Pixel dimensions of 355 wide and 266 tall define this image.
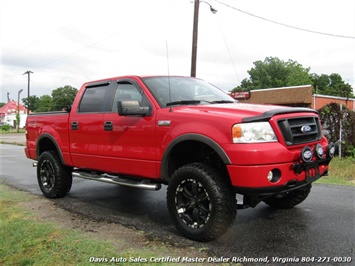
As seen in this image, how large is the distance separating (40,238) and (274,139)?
9.27 feet

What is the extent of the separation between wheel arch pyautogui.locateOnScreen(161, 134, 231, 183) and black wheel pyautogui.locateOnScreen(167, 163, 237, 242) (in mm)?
238

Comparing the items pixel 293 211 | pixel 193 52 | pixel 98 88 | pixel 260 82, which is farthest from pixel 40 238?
pixel 260 82

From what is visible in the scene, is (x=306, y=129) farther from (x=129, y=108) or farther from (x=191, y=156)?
(x=129, y=108)

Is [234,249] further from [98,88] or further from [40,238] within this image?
[98,88]

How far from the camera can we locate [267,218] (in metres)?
4.75

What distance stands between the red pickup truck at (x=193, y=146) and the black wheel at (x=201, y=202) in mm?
11

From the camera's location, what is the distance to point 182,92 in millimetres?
4793

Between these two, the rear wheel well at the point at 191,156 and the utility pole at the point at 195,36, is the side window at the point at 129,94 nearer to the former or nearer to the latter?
the rear wheel well at the point at 191,156

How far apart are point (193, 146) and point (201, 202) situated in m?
0.74

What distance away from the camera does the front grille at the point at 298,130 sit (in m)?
3.66


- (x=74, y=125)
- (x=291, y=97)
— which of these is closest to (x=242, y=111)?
(x=74, y=125)

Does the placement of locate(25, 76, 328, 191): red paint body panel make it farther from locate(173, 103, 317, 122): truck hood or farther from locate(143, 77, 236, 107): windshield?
locate(143, 77, 236, 107): windshield

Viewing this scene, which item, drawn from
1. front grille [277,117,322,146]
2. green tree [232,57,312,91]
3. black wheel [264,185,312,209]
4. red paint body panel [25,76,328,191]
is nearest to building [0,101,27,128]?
green tree [232,57,312,91]

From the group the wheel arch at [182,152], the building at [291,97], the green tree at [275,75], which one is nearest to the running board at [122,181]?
the wheel arch at [182,152]
